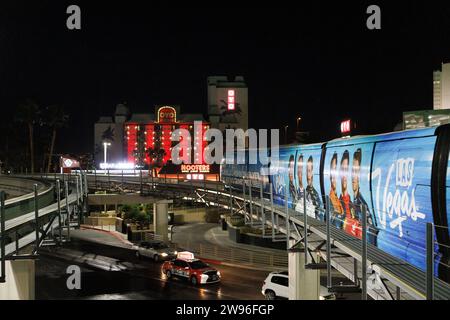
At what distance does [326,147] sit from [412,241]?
19.7 feet

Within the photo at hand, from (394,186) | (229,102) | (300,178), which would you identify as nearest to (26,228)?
(300,178)

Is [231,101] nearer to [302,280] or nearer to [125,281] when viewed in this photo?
[125,281]

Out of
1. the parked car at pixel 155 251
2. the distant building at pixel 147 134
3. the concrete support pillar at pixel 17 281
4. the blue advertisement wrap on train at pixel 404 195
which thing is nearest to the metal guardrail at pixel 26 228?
the concrete support pillar at pixel 17 281

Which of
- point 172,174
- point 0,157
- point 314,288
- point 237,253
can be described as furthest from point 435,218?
point 0,157

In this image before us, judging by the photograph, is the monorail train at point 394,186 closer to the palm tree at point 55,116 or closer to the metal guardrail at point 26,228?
the metal guardrail at point 26,228

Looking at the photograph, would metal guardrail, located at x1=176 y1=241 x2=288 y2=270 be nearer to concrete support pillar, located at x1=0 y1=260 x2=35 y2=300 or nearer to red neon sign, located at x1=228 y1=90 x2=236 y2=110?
concrete support pillar, located at x1=0 y1=260 x2=35 y2=300

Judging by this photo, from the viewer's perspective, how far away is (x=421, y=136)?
8023 mm

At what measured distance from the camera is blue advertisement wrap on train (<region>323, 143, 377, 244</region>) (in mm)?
10047

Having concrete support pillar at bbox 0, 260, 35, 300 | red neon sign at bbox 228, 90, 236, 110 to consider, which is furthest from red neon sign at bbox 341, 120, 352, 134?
red neon sign at bbox 228, 90, 236, 110

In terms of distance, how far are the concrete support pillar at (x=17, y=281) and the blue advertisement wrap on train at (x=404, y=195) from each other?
25.4 ft

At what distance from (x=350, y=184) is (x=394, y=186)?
252 centimetres

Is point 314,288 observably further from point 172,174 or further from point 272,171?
point 172,174

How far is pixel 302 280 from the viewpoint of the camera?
1541 centimetres

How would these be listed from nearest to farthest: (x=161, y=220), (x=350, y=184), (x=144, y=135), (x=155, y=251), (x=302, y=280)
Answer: (x=350, y=184) → (x=302, y=280) → (x=155, y=251) → (x=161, y=220) → (x=144, y=135)
